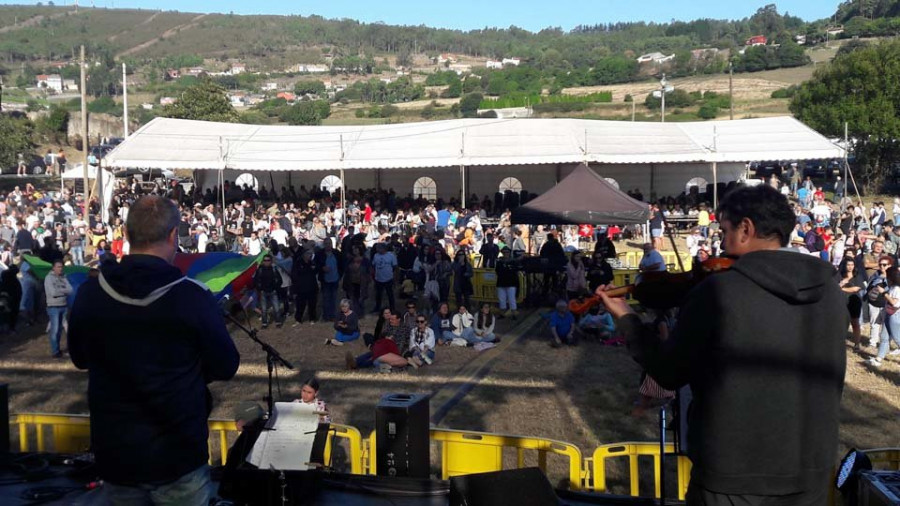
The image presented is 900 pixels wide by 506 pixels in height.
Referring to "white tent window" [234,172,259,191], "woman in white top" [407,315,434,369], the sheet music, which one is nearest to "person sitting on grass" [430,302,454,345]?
"woman in white top" [407,315,434,369]

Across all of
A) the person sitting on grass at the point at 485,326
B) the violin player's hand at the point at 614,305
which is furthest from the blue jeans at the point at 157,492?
the person sitting on grass at the point at 485,326

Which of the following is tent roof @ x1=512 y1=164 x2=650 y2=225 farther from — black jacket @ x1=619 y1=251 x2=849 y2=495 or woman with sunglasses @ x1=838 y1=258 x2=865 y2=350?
black jacket @ x1=619 y1=251 x2=849 y2=495

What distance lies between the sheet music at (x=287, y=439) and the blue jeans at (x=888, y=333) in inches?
366

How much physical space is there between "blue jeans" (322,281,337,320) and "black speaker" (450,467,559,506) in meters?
11.8

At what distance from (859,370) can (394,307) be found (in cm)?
863

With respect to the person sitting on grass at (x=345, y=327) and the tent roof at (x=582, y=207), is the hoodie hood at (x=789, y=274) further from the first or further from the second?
the tent roof at (x=582, y=207)

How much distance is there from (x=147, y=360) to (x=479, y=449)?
410 cm

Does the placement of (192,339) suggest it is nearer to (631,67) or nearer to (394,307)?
(394,307)

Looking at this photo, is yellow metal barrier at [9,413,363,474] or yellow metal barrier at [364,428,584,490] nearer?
yellow metal barrier at [364,428,584,490]

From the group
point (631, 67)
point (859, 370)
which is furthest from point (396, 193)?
point (631, 67)

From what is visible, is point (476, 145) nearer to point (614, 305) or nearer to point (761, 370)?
point (614, 305)

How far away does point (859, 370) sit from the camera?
12.1 metres

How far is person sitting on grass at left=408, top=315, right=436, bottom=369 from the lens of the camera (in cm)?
1295

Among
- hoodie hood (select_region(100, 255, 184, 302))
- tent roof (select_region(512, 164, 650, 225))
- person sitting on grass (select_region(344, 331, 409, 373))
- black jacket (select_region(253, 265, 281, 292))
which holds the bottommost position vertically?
person sitting on grass (select_region(344, 331, 409, 373))
